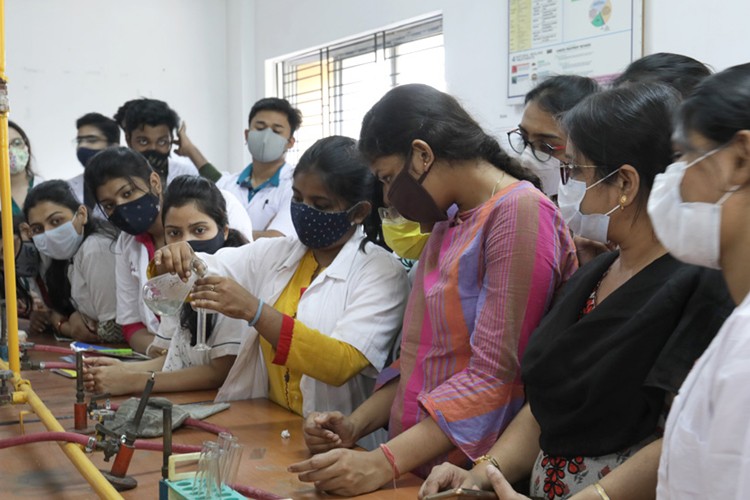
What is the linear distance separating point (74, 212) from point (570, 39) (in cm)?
228

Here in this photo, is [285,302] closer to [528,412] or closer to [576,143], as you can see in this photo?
[528,412]

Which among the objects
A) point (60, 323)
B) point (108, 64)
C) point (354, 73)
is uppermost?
point (108, 64)

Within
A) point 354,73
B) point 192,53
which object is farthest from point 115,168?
point 192,53

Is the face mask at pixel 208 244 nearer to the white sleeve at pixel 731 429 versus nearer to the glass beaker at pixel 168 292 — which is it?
the glass beaker at pixel 168 292

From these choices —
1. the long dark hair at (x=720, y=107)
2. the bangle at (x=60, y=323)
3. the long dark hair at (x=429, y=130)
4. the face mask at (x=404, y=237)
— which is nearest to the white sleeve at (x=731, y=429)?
the long dark hair at (x=720, y=107)

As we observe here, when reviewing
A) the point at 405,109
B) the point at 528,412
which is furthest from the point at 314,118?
the point at 528,412

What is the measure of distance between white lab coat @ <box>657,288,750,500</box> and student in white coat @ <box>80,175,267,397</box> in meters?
1.29

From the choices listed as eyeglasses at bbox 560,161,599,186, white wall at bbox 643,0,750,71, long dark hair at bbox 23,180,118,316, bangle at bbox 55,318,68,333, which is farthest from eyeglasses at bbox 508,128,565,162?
bangle at bbox 55,318,68,333

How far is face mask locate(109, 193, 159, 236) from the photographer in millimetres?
2596

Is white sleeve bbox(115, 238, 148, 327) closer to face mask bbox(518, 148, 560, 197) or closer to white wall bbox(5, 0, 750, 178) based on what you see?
face mask bbox(518, 148, 560, 197)

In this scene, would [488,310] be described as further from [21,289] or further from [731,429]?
[21,289]

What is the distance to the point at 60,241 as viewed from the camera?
313cm

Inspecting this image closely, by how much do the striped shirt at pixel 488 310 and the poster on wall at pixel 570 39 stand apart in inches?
72.7

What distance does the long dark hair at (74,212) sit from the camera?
125 inches
